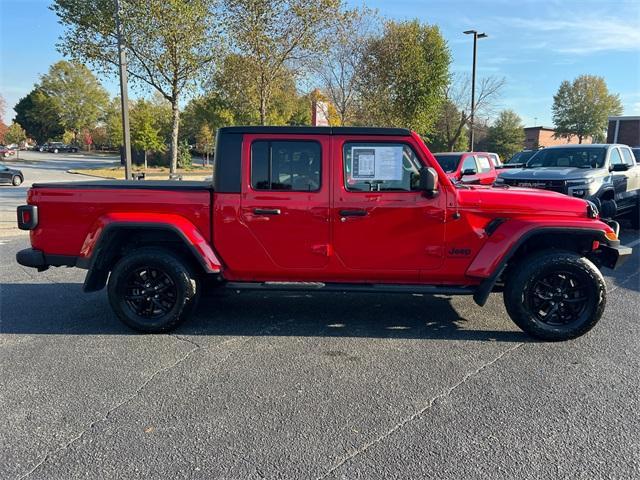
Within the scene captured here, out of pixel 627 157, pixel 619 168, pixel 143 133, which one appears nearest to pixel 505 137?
pixel 143 133

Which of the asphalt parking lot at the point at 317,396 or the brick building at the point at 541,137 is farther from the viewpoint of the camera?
the brick building at the point at 541,137

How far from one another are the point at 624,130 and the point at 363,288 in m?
45.3

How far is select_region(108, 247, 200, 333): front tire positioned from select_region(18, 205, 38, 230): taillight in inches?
34.3

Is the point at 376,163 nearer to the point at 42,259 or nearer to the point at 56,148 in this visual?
the point at 42,259

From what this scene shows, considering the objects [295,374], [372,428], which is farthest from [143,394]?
[372,428]

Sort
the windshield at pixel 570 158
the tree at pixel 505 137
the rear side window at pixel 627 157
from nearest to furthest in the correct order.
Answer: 1. the windshield at pixel 570 158
2. the rear side window at pixel 627 157
3. the tree at pixel 505 137

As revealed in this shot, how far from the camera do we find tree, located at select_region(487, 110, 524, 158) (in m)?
45.7

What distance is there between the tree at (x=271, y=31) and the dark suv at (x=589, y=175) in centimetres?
993

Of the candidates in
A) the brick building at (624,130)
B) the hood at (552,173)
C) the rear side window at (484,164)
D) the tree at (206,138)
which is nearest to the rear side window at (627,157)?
the hood at (552,173)

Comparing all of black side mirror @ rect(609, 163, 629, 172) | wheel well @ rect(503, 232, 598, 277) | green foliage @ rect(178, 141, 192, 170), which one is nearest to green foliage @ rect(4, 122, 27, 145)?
green foliage @ rect(178, 141, 192, 170)

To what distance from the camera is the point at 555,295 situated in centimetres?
440

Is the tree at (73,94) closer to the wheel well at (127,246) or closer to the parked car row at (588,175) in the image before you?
the parked car row at (588,175)

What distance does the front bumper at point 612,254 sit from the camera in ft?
14.9

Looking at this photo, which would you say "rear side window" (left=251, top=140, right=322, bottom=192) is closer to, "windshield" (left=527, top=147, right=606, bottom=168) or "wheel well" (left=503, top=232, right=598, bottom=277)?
"wheel well" (left=503, top=232, right=598, bottom=277)
